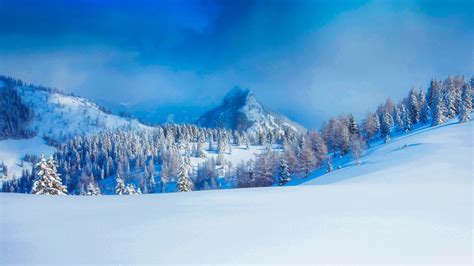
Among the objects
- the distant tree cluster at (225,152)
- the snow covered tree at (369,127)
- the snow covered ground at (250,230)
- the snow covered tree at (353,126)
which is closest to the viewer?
the snow covered ground at (250,230)

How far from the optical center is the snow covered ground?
5.98 meters

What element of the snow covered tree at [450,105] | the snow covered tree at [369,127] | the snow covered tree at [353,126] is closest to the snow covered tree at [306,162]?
the snow covered tree at [353,126]

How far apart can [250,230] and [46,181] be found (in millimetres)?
27460

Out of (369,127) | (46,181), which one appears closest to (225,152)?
(369,127)

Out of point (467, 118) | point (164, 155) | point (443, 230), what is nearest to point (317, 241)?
point (443, 230)

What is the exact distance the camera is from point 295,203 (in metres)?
10.9

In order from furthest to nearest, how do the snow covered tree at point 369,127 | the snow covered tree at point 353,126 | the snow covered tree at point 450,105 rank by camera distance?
1. the snow covered tree at point 369,127
2. the snow covered tree at point 353,126
3. the snow covered tree at point 450,105

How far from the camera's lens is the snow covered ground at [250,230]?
19.6ft

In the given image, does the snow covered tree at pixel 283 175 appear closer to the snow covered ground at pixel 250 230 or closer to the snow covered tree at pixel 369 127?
the snow covered tree at pixel 369 127

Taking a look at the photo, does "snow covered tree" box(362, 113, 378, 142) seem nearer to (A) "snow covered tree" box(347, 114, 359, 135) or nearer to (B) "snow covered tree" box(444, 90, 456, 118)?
(A) "snow covered tree" box(347, 114, 359, 135)

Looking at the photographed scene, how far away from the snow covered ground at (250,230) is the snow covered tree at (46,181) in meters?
Result: 16.6

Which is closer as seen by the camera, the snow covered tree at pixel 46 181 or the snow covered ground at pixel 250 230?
the snow covered ground at pixel 250 230

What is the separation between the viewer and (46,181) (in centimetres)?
2717

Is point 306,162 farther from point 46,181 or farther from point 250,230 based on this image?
point 250,230
